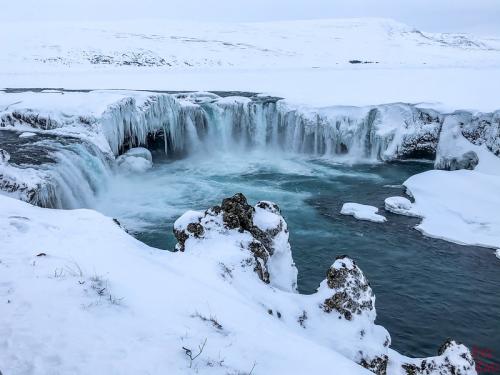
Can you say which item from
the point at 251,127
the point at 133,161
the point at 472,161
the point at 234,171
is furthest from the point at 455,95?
the point at 133,161

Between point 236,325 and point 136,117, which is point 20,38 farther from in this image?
point 236,325

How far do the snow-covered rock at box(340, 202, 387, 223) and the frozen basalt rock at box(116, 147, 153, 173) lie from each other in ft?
29.0

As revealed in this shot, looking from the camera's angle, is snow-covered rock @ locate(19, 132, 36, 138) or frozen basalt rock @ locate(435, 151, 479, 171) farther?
frozen basalt rock @ locate(435, 151, 479, 171)

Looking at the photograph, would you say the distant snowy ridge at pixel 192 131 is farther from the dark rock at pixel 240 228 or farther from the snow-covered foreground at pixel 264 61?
the dark rock at pixel 240 228

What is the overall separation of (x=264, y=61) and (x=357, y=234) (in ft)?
150

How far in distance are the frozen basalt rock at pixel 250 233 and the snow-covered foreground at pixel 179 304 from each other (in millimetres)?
20

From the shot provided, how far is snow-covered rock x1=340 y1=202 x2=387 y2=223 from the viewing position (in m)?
15.1

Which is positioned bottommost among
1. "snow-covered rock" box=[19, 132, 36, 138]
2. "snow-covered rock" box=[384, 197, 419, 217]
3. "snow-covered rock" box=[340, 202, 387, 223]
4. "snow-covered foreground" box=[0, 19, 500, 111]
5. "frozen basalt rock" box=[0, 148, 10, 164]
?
"snow-covered rock" box=[340, 202, 387, 223]

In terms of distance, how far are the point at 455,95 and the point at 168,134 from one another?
14.9 meters

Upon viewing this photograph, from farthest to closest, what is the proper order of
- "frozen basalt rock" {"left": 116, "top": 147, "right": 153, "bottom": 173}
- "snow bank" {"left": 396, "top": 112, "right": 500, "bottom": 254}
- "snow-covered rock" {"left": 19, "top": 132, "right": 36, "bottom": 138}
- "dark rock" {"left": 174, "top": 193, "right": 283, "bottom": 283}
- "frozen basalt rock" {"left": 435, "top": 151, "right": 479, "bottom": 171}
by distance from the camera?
"frozen basalt rock" {"left": 435, "top": 151, "right": 479, "bottom": 171} < "frozen basalt rock" {"left": 116, "top": 147, "right": 153, "bottom": 173} < "snow-covered rock" {"left": 19, "top": 132, "right": 36, "bottom": 138} < "snow bank" {"left": 396, "top": 112, "right": 500, "bottom": 254} < "dark rock" {"left": 174, "top": 193, "right": 283, "bottom": 283}

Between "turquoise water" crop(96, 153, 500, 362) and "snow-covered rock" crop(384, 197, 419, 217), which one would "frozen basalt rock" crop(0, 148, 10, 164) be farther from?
"snow-covered rock" crop(384, 197, 419, 217)

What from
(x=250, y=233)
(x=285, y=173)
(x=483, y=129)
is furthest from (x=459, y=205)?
(x=250, y=233)

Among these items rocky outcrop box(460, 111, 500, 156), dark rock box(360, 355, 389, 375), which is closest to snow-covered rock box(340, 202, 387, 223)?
rocky outcrop box(460, 111, 500, 156)

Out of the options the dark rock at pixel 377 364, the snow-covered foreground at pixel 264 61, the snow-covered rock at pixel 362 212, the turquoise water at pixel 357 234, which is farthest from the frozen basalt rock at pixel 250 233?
the snow-covered foreground at pixel 264 61
